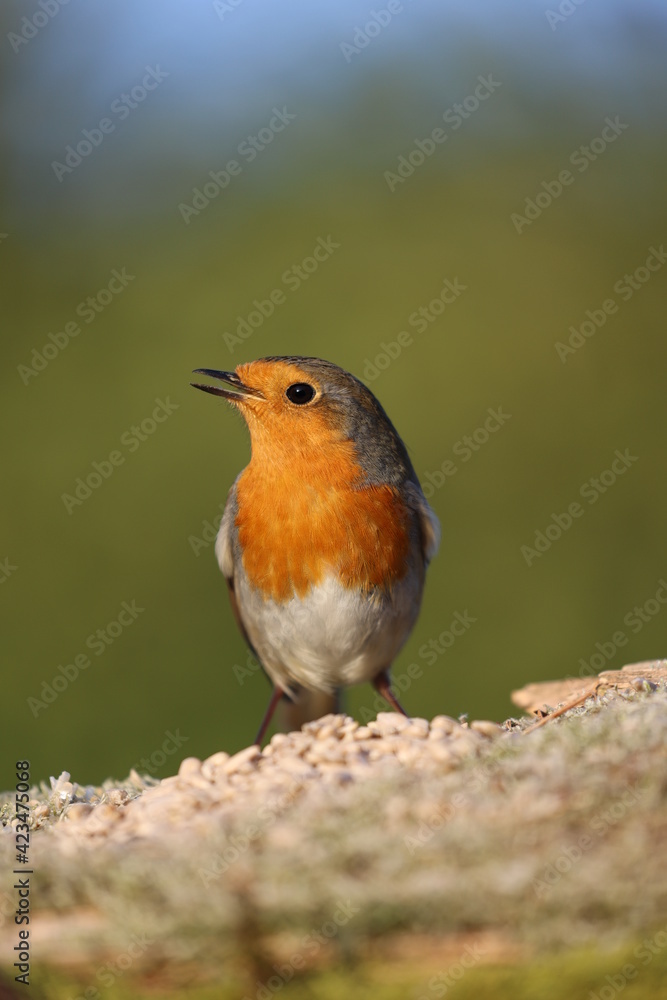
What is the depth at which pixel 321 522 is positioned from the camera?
355cm

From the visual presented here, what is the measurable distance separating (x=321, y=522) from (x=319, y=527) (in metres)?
0.02

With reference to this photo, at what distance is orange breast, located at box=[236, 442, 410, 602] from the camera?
3.56 m

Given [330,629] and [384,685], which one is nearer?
[330,629]

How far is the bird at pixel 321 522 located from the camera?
358 cm

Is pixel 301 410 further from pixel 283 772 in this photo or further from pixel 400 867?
pixel 400 867

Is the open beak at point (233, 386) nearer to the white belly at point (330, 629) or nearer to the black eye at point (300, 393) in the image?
the black eye at point (300, 393)

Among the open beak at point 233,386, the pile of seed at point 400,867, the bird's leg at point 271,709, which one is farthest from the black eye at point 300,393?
the pile of seed at point 400,867

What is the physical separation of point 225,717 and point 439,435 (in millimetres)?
2306

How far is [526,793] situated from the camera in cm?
186

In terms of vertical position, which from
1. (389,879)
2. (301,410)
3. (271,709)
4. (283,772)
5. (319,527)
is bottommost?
(389,879)

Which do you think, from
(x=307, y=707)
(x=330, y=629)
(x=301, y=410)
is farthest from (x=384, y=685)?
(x=301, y=410)

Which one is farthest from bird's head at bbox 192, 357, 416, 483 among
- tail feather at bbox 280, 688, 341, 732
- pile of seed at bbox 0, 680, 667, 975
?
pile of seed at bbox 0, 680, 667, 975

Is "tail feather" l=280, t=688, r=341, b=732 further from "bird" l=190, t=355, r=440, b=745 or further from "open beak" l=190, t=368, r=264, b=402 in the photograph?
"open beak" l=190, t=368, r=264, b=402

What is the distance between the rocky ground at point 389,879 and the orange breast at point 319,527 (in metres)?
1.60
